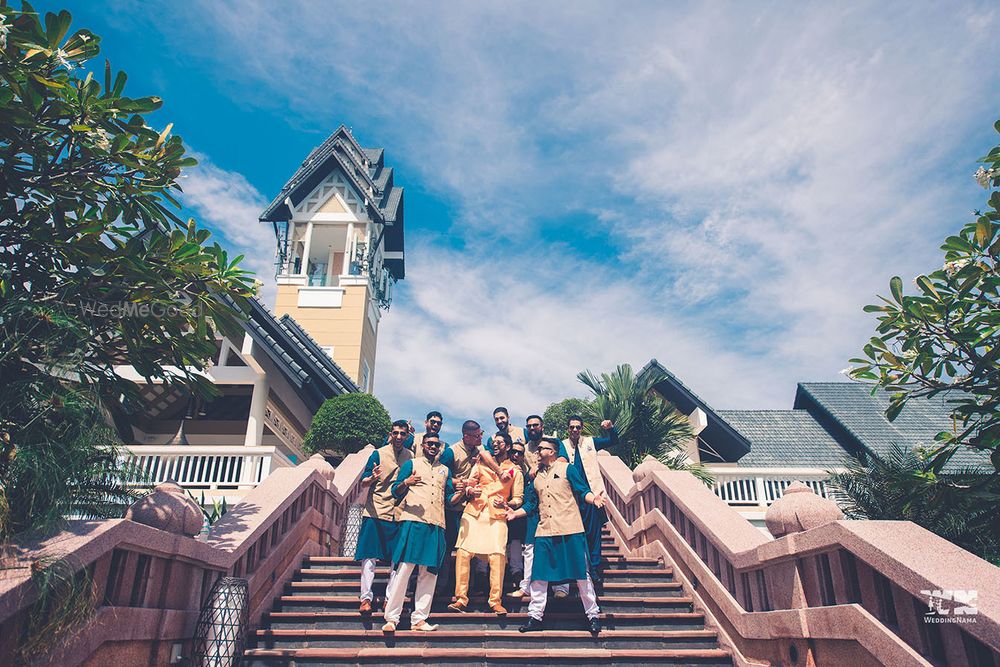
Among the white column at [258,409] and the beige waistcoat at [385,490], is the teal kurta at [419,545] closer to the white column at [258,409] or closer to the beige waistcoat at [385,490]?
the beige waistcoat at [385,490]

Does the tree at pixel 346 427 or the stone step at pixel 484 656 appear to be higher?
the tree at pixel 346 427

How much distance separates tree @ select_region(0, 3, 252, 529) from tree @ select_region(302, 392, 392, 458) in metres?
7.68

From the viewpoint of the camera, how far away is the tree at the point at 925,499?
6168mm

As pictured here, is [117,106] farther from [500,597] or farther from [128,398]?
[500,597]

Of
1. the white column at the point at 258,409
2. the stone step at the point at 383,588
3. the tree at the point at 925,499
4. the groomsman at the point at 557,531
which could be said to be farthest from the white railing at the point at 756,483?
the white column at the point at 258,409

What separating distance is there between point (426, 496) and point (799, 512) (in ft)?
10.4

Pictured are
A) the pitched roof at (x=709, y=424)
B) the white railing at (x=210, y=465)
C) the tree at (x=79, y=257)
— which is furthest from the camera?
the pitched roof at (x=709, y=424)

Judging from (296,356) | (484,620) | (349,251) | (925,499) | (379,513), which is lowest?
(484,620)

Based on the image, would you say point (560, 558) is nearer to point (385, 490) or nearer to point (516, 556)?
point (516, 556)

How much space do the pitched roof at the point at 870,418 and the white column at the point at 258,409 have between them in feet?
48.5

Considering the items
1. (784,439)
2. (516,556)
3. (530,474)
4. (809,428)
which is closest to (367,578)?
(516,556)

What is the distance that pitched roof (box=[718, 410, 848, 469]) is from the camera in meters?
18.4

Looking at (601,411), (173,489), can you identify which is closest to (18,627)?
(173,489)

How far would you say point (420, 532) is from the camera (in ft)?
19.9
